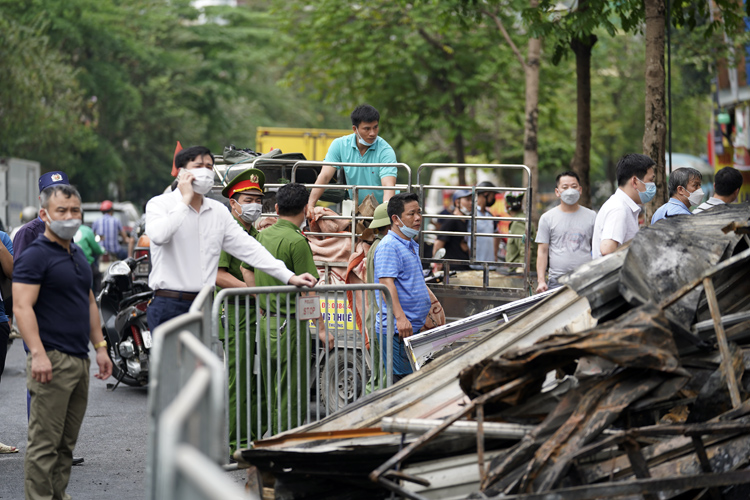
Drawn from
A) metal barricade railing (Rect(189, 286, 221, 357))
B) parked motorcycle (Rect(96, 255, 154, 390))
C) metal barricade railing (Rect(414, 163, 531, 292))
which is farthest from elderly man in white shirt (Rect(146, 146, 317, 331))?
parked motorcycle (Rect(96, 255, 154, 390))

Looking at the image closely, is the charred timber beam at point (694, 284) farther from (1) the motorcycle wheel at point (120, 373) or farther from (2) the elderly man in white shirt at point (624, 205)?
(1) the motorcycle wheel at point (120, 373)

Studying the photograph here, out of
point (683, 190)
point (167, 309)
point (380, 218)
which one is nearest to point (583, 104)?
point (683, 190)

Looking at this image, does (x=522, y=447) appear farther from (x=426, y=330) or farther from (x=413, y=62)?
(x=413, y=62)

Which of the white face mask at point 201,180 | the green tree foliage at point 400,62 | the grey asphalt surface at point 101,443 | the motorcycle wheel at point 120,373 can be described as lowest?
the grey asphalt surface at point 101,443

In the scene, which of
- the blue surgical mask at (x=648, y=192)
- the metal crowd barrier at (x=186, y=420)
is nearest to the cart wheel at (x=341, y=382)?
the metal crowd barrier at (x=186, y=420)

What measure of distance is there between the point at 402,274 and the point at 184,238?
6.35ft

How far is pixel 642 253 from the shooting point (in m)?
5.07

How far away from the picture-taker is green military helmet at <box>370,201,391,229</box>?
7754mm

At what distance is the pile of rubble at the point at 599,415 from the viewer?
4.32 metres

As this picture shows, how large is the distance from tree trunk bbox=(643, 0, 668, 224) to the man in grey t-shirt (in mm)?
1381

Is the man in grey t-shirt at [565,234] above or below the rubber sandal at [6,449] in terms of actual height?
above

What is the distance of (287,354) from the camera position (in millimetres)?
6332

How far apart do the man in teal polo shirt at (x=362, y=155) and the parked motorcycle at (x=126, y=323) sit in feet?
7.73

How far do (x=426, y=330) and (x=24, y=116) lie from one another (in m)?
23.6
